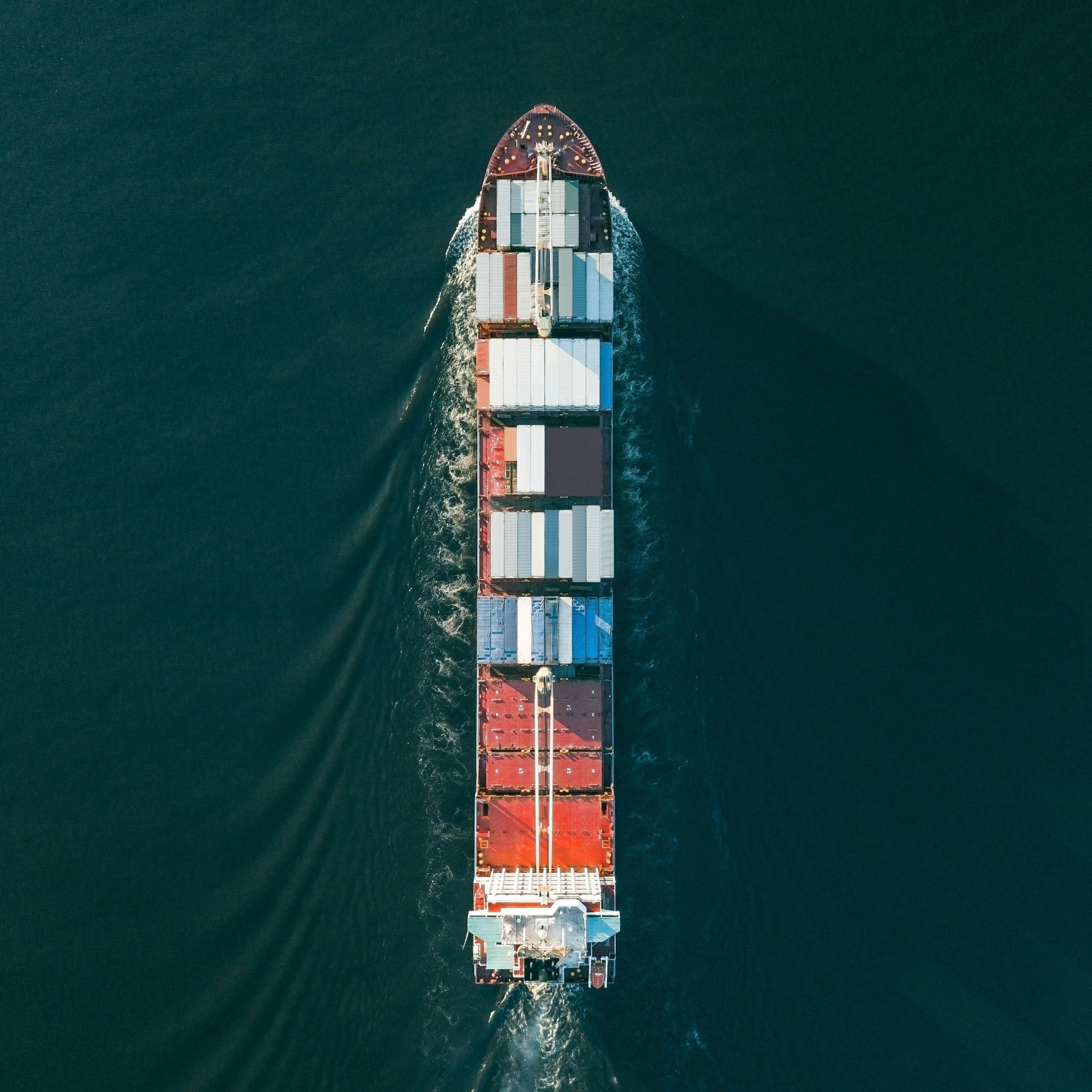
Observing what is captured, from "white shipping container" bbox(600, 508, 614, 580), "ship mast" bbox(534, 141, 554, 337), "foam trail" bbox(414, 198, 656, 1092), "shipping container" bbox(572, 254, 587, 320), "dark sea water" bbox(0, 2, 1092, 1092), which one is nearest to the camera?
"ship mast" bbox(534, 141, 554, 337)

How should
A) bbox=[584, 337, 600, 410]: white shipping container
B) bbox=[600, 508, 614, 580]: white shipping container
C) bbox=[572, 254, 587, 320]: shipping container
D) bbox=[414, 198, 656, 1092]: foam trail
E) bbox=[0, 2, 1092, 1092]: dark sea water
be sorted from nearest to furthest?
bbox=[600, 508, 614, 580]: white shipping container → bbox=[584, 337, 600, 410]: white shipping container → bbox=[572, 254, 587, 320]: shipping container → bbox=[414, 198, 656, 1092]: foam trail → bbox=[0, 2, 1092, 1092]: dark sea water

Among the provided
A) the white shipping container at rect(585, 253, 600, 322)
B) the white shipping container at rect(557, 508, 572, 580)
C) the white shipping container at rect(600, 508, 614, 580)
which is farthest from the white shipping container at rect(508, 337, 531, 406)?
the white shipping container at rect(600, 508, 614, 580)

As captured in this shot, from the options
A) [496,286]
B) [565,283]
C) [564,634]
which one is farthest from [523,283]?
[564,634]

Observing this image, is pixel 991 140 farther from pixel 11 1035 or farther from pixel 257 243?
pixel 11 1035

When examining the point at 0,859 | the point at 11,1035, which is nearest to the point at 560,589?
the point at 0,859

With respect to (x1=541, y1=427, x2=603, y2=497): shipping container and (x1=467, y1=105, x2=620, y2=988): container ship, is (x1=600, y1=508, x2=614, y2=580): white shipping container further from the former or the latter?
(x1=541, y1=427, x2=603, y2=497): shipping container
